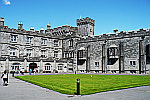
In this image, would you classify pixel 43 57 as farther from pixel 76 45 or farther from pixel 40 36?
pixel 76 45

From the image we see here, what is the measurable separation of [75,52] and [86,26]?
12.0 metres

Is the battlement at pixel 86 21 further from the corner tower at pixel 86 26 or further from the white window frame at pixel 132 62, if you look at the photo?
the white window frame at pixel 132 62

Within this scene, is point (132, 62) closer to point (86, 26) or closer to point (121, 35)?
point (121, 35)

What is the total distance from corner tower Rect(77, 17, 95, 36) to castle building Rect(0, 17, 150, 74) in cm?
845

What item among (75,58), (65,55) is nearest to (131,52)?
(75,58)

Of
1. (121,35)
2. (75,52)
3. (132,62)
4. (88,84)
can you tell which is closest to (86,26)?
(75,52)

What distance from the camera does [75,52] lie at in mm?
48781

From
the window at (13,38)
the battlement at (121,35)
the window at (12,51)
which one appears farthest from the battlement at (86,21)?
the window at (12,51)

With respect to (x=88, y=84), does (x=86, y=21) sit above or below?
above

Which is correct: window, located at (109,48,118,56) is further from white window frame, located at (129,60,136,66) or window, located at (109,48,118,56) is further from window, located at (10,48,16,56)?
window, located at (10,48,16,56)

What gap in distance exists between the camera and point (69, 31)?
56.5 m

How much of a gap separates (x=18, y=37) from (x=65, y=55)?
13.3 metres

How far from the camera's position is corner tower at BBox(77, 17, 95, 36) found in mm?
57188

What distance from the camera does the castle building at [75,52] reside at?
4016cm
